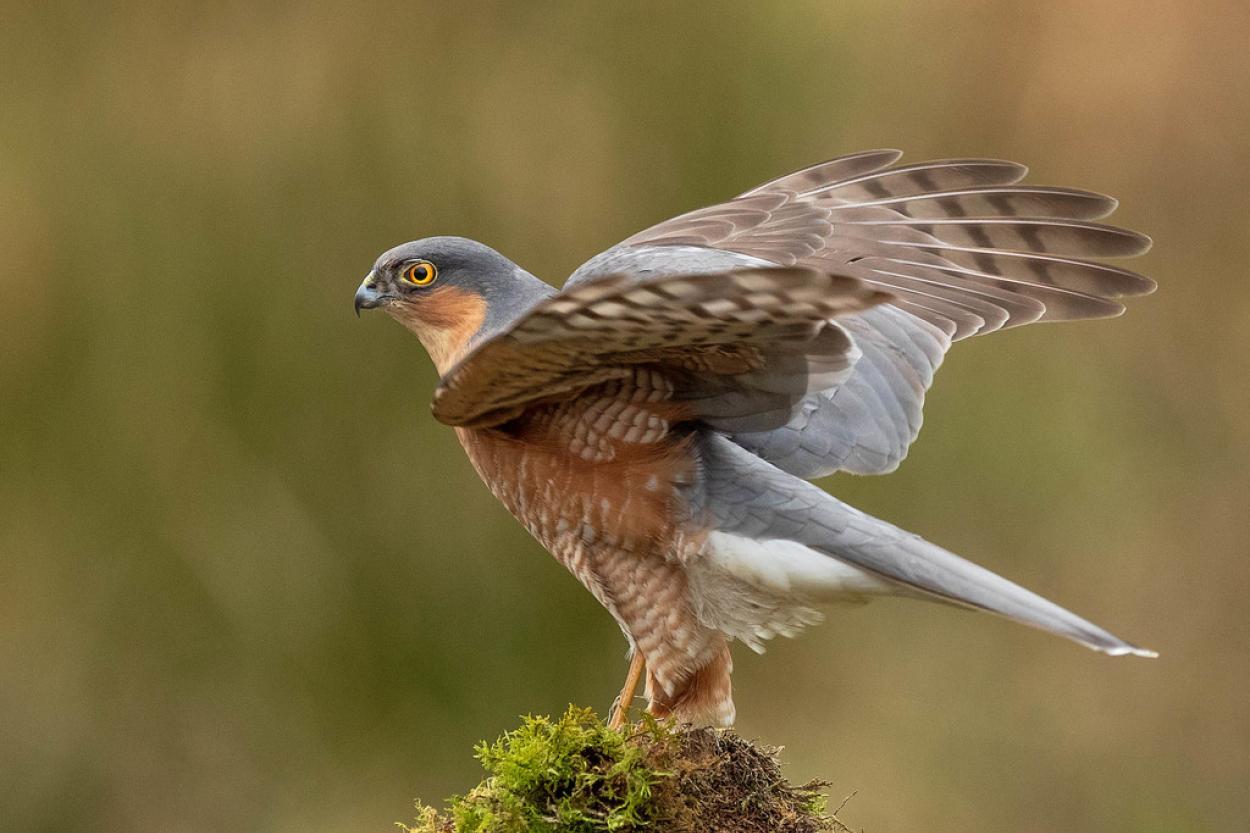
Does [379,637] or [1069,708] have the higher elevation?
[379,637]

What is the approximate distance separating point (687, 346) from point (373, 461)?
303 centimetres

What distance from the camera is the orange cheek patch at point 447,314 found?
3.68 meters

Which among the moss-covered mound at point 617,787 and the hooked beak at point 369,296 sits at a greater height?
the hooked beak at point 369,296

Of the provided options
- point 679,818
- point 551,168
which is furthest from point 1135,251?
point 551,168

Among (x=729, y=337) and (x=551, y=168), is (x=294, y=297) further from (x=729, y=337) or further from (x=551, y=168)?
(x=729, y=337)

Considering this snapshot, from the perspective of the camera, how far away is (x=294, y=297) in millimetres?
Answer: 5570

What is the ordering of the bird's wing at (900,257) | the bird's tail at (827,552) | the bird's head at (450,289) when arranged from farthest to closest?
the bird's head at (450,289) < the bird's wing at (900,257) < the bird's tail at (827,552)

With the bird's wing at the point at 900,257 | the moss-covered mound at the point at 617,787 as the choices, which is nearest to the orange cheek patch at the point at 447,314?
the bird's wing at the point at 900,257

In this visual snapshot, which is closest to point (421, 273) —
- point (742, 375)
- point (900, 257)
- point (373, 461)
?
point (742, 375)

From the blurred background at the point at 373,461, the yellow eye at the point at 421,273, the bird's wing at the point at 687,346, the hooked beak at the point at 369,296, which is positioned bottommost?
the blurred background at the point at 373,461

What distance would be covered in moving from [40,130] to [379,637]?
2725mm

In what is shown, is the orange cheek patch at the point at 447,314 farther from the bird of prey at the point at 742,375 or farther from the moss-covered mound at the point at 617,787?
the moss-covered mound at the point at 617,787

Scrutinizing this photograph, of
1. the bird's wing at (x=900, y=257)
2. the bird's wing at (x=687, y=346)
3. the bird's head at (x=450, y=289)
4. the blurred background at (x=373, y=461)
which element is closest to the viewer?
the bird's wing at (x=687, y=346)

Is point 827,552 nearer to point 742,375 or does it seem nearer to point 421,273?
point 742,375
